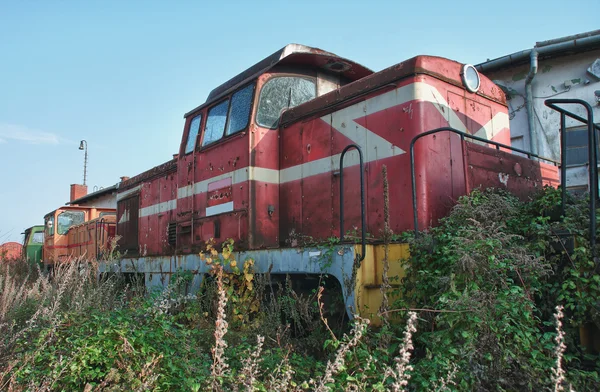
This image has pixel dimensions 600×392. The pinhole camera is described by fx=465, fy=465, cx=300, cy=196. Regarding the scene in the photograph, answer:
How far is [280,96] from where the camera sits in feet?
18.5

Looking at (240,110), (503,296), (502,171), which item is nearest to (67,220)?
(240,110)

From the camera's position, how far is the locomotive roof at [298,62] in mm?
5434

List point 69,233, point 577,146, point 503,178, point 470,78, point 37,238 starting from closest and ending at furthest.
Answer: point 503,178
point 470,78
point 69,233
point 577,146
point 37,238

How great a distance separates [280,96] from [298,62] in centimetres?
48

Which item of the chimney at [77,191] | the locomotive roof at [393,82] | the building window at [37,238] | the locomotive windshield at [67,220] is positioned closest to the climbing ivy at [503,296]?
the locomotive roof at [393,82]

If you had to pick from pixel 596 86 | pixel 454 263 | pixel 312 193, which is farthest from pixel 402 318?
pixel 596 86

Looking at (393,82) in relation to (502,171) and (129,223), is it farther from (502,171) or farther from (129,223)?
(129,223)

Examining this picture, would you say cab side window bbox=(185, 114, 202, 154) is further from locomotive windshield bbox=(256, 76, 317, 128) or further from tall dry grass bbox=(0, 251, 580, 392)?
tall dry grass bbox=(0, 251, 580, 392)

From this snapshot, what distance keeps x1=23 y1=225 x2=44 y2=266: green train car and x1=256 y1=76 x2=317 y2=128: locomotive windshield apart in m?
12.5

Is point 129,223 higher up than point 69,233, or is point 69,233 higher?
point 129,223

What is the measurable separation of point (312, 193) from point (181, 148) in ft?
8.38

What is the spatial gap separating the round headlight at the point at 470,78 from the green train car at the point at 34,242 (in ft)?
47.5

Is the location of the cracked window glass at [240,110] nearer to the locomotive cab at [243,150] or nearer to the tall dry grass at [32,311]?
the locomotive cab at [243,150]

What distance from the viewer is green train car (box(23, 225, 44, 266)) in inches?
602
